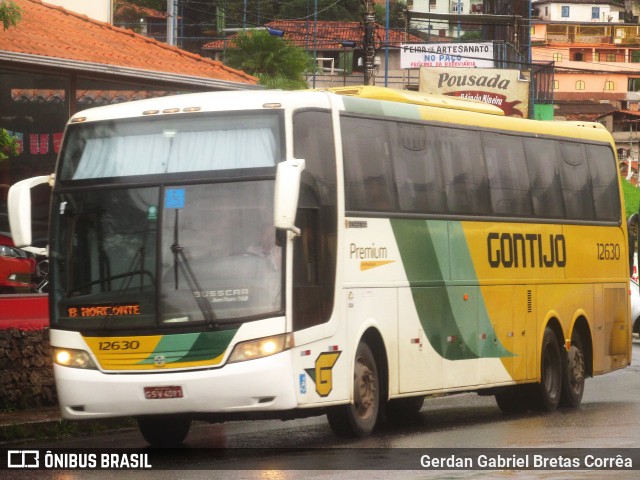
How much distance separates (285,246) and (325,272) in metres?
0.71

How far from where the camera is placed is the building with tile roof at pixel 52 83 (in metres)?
18.9

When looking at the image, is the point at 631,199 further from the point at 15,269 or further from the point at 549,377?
the point at 15,269

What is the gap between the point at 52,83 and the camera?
1970 centimetres

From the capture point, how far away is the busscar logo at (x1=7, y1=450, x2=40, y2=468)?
12117mm

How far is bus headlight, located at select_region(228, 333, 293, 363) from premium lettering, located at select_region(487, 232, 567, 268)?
4.74 meters

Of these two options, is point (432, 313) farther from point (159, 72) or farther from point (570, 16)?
point (570, 16)

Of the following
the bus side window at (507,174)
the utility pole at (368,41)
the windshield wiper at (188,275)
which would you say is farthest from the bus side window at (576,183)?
the utility pole at (368,41)

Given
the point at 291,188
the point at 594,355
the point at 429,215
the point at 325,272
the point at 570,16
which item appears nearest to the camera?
the point at 291,188

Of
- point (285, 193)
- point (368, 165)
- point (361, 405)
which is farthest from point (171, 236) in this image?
point (361, 405)

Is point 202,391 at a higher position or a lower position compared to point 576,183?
lower

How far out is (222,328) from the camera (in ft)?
39.7

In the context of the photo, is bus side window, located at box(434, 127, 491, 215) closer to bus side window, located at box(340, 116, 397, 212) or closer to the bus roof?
the bus roof

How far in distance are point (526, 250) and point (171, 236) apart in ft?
19.8

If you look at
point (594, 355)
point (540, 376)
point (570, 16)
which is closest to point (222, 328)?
point (540, 376)
